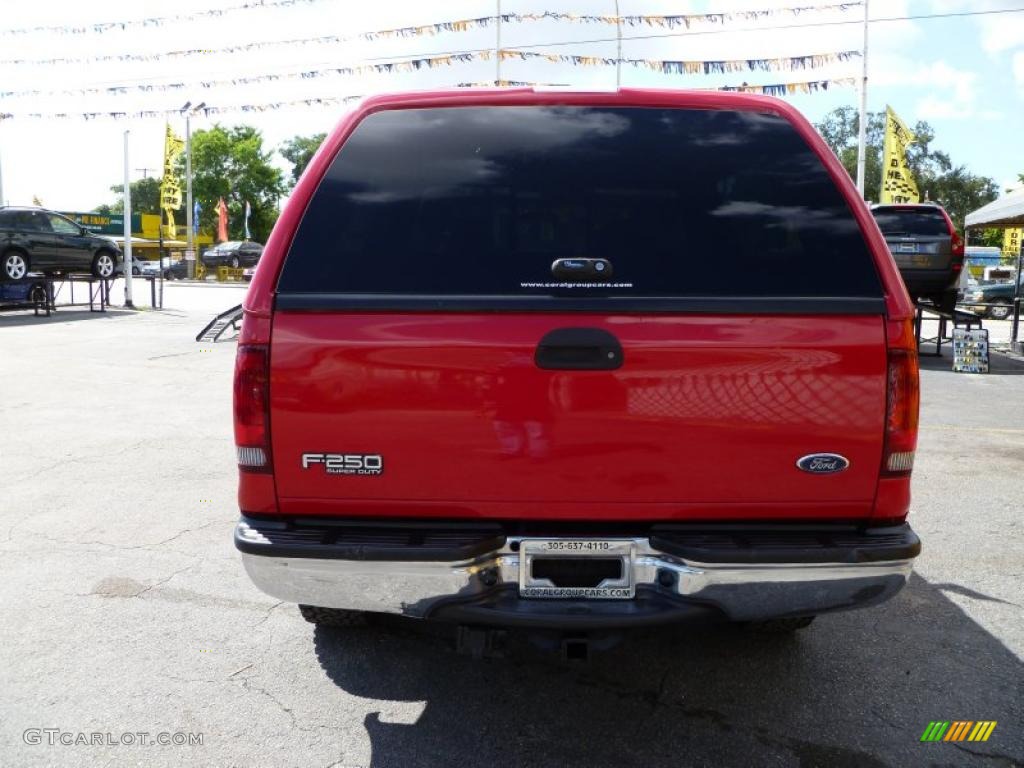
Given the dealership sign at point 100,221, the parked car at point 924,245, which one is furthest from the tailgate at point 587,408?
the dealership sign at point 100,221

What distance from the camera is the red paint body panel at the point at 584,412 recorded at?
2.54 meters

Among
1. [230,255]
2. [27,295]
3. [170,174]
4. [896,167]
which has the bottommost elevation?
[27,295]

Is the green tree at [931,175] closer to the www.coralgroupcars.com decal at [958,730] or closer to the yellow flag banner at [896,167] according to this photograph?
the yellow flag banner at [896,167]

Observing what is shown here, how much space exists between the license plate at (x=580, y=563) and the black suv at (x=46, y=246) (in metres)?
19.4

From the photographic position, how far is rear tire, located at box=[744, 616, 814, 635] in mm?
3454

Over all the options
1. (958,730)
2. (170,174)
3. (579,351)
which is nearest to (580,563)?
(579,351)

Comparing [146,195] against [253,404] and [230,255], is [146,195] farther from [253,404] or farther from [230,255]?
[253,404]

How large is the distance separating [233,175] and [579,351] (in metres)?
74.6

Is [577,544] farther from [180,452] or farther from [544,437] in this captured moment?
[180,452]

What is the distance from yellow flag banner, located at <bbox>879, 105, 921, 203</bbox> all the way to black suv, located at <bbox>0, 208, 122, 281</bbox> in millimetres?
22438

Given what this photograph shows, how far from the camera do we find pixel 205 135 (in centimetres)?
7088

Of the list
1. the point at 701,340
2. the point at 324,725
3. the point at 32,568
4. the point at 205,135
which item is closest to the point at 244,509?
the point at 324,725

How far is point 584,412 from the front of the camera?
8.36 ft

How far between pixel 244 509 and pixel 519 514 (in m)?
0.87
